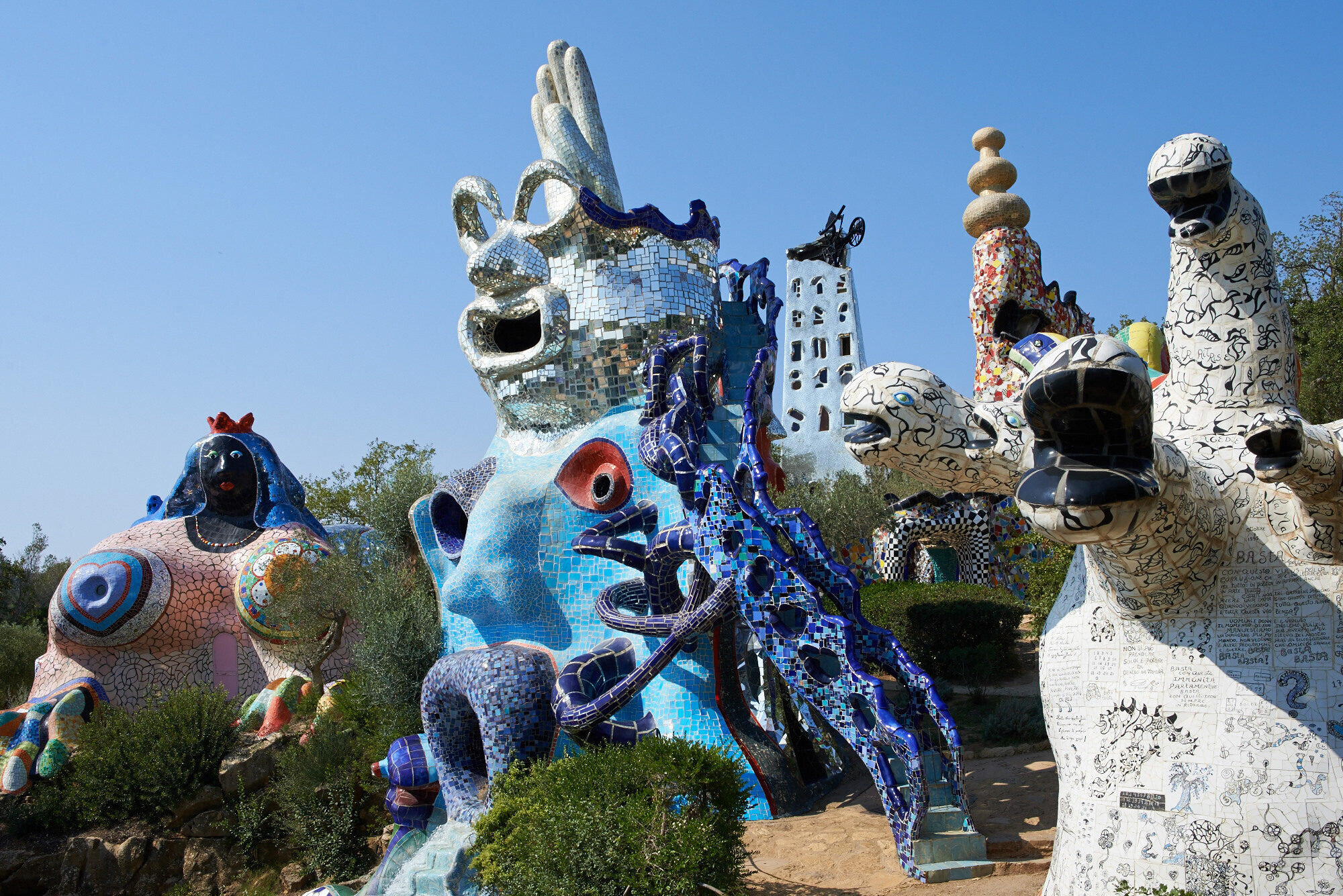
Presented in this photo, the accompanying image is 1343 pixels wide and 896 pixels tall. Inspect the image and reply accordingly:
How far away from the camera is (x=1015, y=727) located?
9.79 metres

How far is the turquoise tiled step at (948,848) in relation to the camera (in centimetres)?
614

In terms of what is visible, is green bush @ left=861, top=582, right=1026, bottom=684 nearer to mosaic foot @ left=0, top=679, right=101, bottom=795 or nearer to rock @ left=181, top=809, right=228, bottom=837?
rock @ left=181, top=809, right=228, bottom=837

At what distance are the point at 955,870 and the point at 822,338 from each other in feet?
78.7

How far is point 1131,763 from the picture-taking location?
12.9ft

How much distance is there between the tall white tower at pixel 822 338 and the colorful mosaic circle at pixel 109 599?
63.7 ft

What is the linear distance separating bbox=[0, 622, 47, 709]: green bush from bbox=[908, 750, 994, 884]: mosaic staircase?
14.6m

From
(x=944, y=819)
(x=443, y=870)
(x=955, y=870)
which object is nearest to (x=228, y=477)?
(x=443, y=870)

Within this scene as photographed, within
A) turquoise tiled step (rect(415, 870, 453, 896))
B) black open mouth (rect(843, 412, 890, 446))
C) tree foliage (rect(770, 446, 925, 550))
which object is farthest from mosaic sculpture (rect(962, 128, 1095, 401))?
black open mouth (rect(843, 412, 890, 446))

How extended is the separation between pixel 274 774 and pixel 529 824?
5575 mm

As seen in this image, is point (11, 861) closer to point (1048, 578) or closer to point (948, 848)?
point (948, 848)

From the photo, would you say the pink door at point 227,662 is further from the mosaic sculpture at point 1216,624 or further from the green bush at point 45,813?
the mosaic sculpture at point 1216,624

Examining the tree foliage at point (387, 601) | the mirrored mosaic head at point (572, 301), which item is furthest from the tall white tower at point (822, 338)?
the mirrored mosaic head at point (572, 301)

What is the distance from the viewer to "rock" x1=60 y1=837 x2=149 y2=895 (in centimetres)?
1009

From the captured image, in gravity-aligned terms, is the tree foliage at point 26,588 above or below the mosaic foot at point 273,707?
above
